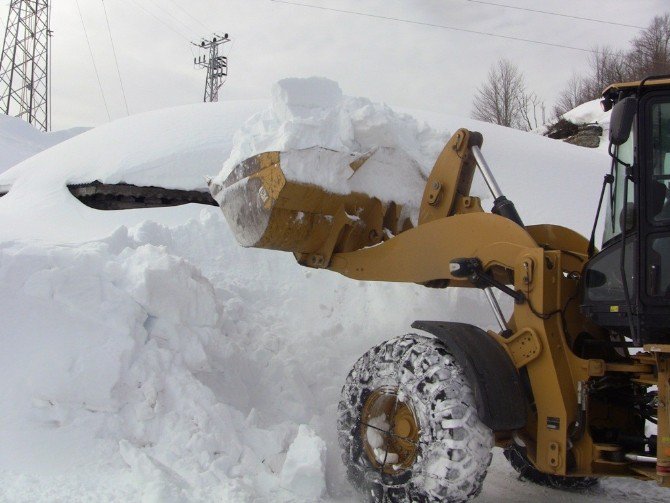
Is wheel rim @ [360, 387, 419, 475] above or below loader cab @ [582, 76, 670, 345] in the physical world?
below

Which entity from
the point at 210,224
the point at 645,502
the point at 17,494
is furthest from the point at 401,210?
the point at 210,224

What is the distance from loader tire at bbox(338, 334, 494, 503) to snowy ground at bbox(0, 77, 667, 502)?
25 centimetres

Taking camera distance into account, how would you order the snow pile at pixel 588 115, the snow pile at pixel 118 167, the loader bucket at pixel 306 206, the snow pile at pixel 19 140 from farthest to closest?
the snow pile at pixel 588 115 < the snow pile at pixel 19 140 < the snow pile at pixel 118 167 < the loader bucket at pixel 306 206

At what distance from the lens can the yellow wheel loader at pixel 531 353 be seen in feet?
9.24

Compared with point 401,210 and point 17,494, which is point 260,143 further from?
point 17,494

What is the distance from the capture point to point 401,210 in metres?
4.45

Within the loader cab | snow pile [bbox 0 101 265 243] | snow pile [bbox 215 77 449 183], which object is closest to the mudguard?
the loader cab

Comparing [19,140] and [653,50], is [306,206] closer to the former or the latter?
[19,140]

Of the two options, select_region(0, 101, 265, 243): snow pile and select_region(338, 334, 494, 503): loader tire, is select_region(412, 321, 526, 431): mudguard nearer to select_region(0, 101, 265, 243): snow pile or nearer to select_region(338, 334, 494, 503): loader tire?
select_region(338, 334, 494, 503): loader tire

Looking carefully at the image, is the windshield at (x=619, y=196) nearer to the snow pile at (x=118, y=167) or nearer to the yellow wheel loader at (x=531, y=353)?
the yellow wheel loader at (x=531, y=353)

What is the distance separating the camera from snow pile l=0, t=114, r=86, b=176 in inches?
782

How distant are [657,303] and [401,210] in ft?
6.51

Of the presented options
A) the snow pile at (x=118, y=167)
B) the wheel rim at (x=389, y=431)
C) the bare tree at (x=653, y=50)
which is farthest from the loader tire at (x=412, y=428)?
the bare tree at (x=653, y=50)

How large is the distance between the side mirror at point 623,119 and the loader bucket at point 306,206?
1821mm
